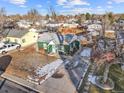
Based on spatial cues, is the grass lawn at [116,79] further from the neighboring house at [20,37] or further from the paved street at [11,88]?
the neighboring house at [20,37]

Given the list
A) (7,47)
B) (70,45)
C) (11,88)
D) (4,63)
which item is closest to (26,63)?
(4,63)

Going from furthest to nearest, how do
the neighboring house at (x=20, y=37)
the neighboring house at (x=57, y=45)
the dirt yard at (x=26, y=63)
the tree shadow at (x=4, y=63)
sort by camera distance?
the neighboring house at (x=20, y=37) → the neighboring house at (x=57, y=45) → the tree shadow at (x=4, y=63) → the dirt yard at (x=26, y=63)

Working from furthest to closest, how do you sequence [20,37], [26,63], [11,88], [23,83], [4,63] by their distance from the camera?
[20,37] → [26,63] → [4,63] → [23,83] → [11,88]

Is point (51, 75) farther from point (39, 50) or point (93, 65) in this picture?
point (39, 50)

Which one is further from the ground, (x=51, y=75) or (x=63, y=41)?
(x=63, y=41)

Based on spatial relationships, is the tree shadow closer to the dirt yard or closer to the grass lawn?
the dirt yard

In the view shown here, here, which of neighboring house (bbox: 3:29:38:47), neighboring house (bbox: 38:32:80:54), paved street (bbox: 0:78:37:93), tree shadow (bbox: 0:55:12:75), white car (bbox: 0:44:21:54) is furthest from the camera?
neighboring house (bbox: 3:29:38:47)

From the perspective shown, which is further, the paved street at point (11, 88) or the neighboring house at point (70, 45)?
the neighboring house at point (70, 45)

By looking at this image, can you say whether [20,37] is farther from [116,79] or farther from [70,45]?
[116,79]

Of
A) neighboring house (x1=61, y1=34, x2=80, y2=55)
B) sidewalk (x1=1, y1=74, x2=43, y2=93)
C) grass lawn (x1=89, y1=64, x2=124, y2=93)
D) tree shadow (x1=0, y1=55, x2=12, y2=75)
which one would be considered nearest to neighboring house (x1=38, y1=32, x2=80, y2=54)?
neighboring house (x1=61, y1=34, x2=80, y2=55)

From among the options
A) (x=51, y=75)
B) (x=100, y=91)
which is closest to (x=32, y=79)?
(x=51, y=75)

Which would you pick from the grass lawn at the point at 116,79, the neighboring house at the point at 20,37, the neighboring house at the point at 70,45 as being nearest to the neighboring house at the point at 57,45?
the neighboring house at the point at 70,45
